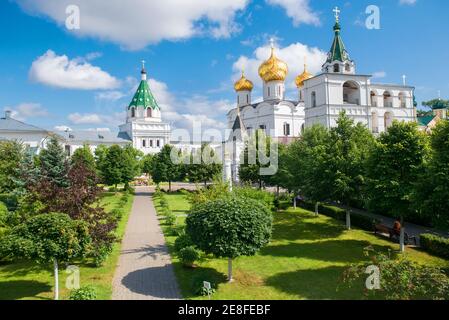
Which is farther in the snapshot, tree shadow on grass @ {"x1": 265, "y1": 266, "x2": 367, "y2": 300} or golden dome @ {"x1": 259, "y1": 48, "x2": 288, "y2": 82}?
golden dome @ {"x1": 259, "y1": 48, "x2": 288, "y2": 82}

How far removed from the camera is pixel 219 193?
1861cm

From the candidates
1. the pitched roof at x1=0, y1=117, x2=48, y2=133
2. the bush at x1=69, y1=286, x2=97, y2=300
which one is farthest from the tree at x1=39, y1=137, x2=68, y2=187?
the pitched roof at x1=0, y1=117, x2=48, y2=133

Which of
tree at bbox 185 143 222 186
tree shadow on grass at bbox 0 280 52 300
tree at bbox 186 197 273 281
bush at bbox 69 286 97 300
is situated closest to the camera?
bush at bbox 69 286 97 300

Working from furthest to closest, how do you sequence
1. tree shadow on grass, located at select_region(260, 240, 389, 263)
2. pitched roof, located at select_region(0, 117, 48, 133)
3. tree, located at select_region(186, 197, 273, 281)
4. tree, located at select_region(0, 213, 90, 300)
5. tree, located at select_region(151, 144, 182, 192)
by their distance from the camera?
pitched roof, located at select_region(0, 117, 48, 133), tree, located at select_region(151, 144, 182, 192), tree shadow on grass, located at select_region(260, 240, 389, 263), tree, located at select_region(186, 197, 273, 281), tree, located at select_region(0, 213, 90, 300)

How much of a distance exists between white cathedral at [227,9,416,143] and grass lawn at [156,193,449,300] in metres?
26.3

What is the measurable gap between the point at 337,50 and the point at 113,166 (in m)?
34.1

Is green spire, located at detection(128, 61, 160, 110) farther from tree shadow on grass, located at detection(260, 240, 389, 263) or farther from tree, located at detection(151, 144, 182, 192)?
tree shadow on grass, located at detection(260, 240, 389, 263)

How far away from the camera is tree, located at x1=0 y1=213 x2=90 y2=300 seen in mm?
11391

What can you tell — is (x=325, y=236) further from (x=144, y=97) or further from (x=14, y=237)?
(x=144, y=97)

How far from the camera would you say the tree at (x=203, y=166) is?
136ft

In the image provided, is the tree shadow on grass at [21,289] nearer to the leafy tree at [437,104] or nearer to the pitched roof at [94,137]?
the pitched roof at [94,137]

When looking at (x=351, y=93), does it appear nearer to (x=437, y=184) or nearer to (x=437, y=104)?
(x=437, y=184)

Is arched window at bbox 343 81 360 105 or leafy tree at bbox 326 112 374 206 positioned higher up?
arched window at bbox 343 81 360 105
